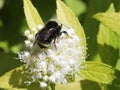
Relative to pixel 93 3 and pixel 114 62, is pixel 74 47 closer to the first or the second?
pixel 114 62

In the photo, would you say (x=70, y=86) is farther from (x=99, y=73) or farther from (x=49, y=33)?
(x=49, y=33)

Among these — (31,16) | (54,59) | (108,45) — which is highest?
(31,16)

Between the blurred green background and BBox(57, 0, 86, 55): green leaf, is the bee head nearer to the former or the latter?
BBox(57, 0, 86, 55): green leaf

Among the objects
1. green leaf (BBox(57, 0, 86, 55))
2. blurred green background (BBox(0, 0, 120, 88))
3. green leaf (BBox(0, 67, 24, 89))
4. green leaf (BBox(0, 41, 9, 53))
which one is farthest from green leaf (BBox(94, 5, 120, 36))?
green leaf (BBox(0, 41, 9, 53))

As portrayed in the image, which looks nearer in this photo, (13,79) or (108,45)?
(13,79)

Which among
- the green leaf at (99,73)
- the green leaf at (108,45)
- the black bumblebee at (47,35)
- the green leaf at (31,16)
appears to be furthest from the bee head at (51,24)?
the green leaf at (108,45)

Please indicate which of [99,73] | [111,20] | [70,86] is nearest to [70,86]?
[70,86]

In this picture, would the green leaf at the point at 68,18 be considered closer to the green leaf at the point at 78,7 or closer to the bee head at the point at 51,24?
the bee head at the point at 51,24
